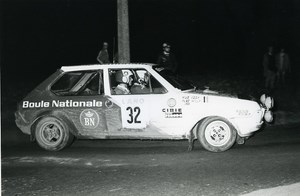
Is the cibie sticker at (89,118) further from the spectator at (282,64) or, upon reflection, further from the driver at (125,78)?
the spectator at (282,64)

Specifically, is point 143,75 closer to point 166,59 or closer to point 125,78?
point 125,78

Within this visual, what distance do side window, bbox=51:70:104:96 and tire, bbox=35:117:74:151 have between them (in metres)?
0.60

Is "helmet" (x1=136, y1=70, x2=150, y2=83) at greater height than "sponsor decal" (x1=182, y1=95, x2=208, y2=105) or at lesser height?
greater

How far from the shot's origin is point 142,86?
27.3 ft

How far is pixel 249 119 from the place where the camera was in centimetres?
774

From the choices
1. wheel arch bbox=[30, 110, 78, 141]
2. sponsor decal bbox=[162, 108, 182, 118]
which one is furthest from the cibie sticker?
sponsor decal bbox=[162, 108, 182, 118]

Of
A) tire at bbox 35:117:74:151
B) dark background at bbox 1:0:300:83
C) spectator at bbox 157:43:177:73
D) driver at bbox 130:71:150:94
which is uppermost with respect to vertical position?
dark background at bbox 1:0:300:83

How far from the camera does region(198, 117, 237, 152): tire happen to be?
7.84m

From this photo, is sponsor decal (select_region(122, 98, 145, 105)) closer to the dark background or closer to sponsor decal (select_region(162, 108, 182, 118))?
sponsor decal (select_region(162, 108, 182, 118))

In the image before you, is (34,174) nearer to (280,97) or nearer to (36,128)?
(36,128)

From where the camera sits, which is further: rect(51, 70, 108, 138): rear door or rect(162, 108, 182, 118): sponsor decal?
rect(51, 70, 108, 138): rear door

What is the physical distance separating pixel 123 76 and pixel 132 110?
0.79 metres

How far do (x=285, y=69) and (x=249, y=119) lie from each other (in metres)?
11.7

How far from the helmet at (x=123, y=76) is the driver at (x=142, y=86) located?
18 cm
